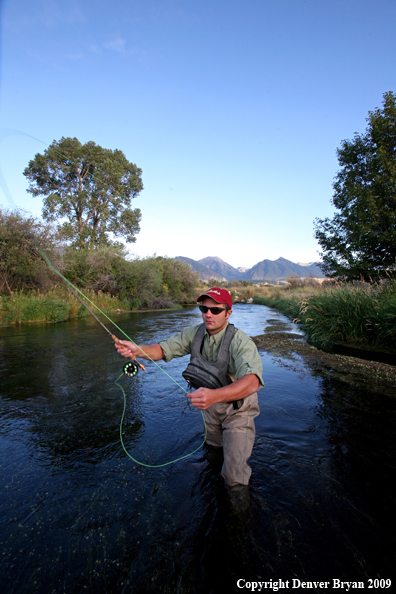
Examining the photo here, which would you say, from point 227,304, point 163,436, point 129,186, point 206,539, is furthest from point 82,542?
point 129,186

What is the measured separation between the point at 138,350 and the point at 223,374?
99 centimetres

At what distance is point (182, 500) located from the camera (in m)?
2.75

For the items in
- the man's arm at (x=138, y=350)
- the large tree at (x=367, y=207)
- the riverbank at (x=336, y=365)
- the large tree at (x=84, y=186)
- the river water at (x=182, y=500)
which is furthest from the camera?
the large tree at (x=84, y=186)

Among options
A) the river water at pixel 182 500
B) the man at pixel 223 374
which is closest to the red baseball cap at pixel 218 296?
the man at pixel 223 374

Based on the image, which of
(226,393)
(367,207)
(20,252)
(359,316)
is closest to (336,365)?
(359,316)

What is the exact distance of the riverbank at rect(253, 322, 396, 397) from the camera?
595 cm

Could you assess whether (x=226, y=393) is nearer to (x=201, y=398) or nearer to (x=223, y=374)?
(x=201, y=398)

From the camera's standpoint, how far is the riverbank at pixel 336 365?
595cm

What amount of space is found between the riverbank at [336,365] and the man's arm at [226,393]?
13.1 ft

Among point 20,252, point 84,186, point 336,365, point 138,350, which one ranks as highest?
point 84,186

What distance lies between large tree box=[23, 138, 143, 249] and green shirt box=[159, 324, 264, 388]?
92.1ft

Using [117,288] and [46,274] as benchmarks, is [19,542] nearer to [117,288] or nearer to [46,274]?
[46,274]

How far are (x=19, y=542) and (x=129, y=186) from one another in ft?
122

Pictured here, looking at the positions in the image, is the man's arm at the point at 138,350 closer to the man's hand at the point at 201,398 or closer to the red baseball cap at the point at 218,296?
the red baseball cap at the point at 218,296
